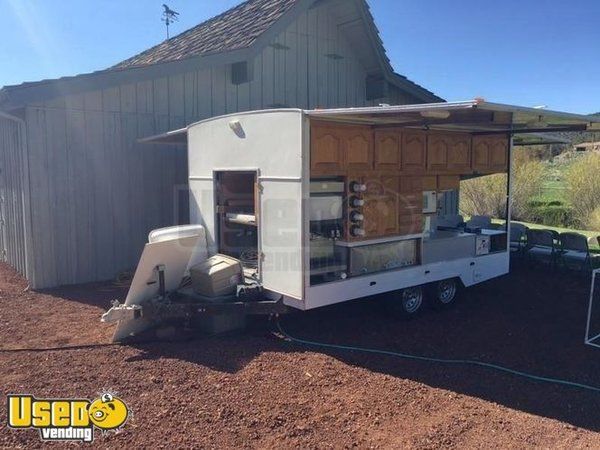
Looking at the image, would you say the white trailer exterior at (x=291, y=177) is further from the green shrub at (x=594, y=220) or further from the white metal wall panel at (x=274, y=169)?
the green shrub at (x=594, y=220)

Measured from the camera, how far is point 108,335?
5.92 m

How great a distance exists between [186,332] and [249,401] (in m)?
1.86

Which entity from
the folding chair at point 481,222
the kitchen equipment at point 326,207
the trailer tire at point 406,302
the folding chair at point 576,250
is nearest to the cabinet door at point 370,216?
the kitchen equipment at point 326,207

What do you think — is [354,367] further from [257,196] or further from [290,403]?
[257,196]

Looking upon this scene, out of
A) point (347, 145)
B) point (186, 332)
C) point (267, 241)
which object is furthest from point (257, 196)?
point (186, 332)

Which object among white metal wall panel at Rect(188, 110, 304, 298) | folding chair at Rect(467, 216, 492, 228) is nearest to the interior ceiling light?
white metal wall panel at Rect(188, 110, 304, 298)

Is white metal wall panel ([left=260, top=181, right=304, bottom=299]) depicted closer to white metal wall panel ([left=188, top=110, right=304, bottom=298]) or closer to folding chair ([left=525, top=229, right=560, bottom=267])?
white metal wall panel ([left=188, top=110, right=304, bottom=298])

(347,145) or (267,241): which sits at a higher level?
(347,145)

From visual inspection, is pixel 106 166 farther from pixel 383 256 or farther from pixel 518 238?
pixel 518 238

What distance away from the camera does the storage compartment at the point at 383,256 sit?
20.0 ft

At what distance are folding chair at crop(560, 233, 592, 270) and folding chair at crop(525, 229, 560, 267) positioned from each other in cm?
16

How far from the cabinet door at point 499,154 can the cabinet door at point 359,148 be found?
2.57 metres

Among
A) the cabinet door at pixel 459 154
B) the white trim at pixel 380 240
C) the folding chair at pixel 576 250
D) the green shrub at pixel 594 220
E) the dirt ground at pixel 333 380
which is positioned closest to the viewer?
the dirt ground at pixel 333 380

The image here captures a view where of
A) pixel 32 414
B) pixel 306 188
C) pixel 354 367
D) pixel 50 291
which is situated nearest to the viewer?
pixel 32 414
